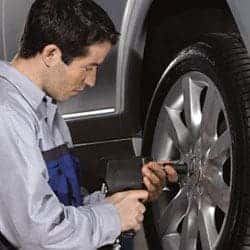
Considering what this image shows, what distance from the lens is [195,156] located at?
2.56 metres

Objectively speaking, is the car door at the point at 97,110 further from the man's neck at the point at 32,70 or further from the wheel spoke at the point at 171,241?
the man's neck at the point at 32,70

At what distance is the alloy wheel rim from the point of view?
2.45m

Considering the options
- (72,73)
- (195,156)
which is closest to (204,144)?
(195,156)

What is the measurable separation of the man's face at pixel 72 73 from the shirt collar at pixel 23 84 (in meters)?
0.04

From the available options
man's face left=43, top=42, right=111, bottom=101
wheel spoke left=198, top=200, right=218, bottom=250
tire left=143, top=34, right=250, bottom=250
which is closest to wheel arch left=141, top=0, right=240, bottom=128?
tire left=143, top=34, right=250, bottom=250

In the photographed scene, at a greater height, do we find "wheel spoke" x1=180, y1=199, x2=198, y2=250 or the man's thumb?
the man's thumb

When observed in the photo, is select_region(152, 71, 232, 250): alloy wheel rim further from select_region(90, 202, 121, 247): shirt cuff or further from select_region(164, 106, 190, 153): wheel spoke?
select_region(90, 202, 121, 247): shirt cuff

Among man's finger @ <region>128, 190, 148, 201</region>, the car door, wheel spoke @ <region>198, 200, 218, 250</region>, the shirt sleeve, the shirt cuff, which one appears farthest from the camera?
the car door

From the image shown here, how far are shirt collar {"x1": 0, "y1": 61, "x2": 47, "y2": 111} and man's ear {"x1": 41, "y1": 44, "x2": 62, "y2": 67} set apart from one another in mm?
62

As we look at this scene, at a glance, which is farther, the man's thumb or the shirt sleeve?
the man's thumb

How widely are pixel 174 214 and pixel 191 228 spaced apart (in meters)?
0.17

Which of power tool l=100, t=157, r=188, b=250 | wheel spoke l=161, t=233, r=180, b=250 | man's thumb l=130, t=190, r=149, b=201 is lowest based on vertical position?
wheel spoke l=161, t=233, r=180, b=250

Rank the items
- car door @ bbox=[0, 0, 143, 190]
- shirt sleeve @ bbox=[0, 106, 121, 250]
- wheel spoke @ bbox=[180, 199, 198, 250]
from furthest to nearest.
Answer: car door @ bbox=[0, 0, 143, 190], wheel spoke @ bbox=[180, 199, 198, 250], shirt sleeve @ bbox=[0, 106, 121, 250]

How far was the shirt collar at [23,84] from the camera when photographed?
1895 millimetres
